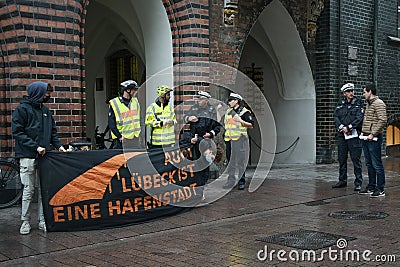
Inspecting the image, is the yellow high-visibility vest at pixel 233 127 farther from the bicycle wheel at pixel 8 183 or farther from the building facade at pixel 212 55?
the bicycle wheel at pixel 8 183

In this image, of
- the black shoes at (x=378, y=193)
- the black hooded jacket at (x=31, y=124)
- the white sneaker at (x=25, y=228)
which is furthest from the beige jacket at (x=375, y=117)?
the white sneaker at (x=25, y=228)

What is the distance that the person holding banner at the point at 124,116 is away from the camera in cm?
849

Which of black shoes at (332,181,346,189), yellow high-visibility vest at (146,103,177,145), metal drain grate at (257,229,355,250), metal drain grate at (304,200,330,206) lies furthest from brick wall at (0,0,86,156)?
black shoes at (332,181,346,189)

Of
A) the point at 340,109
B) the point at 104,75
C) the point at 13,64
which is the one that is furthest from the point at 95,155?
the point at 104,75

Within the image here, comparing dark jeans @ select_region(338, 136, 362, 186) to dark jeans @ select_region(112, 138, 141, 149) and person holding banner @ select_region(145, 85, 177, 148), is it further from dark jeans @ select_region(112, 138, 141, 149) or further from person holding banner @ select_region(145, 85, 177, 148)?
dark jeans @ select_region(112, 138, 141, 149)

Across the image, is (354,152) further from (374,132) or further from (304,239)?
(304,239)

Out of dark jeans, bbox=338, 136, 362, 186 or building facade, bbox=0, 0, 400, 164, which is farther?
dark jeans, bbox=338, 136, 362, 186

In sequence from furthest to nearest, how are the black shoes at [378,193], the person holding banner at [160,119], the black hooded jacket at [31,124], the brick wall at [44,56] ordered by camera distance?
the black shoes at [378,193]
the person holding banner at [160,119]
the brick wall at [44,56]
the black hooded jacket at [31,124]

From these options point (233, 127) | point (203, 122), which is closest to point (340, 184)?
point (233, 127)

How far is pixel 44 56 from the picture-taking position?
8508 mm

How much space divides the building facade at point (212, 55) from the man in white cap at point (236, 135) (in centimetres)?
111

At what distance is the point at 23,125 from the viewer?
21.9ft

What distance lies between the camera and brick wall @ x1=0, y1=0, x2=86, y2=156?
8.34 m

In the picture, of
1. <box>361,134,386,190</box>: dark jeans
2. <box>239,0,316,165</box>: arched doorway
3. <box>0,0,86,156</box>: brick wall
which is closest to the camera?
<box>0,0,86,156</box>: brick wall
